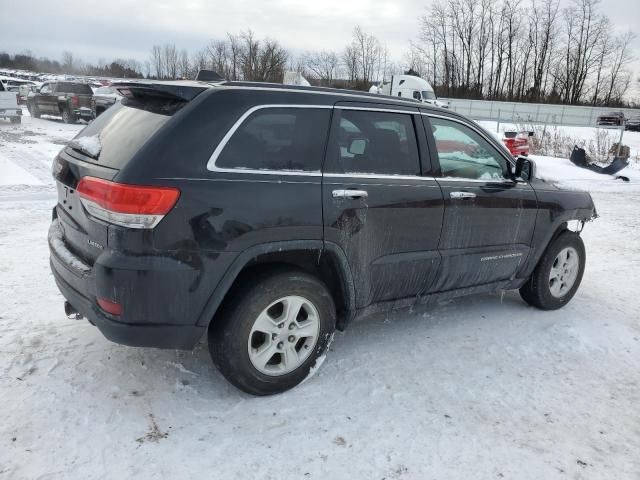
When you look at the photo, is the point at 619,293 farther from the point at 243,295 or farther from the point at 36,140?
the point at 36,140

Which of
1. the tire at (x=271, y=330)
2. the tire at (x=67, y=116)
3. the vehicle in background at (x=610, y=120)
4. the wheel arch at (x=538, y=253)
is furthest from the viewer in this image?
the tire at (x=67, y=116)

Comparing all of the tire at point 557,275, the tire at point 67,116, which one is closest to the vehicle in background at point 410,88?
the tire at point 67,116

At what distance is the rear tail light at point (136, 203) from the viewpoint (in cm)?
255

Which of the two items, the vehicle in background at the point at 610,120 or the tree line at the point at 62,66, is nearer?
the vehicle in background at the point at 610,120

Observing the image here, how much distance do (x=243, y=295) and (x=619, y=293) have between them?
4.15 meters

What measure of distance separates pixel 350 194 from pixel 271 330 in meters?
0.94

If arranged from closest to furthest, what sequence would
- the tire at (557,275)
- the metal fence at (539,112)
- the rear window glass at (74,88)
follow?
the tire at (557,275) → the rear window glass at (74,88) → the metal fence at (539,112)

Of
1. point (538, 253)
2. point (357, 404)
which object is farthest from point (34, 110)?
point (357, 404)

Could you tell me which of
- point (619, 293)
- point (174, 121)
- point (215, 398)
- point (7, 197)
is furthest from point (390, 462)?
point (7, 197)

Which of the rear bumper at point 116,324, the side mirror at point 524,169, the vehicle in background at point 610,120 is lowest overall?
the rear bumper at point 116,324

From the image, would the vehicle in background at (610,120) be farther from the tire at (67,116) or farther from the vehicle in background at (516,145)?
the tire at (67,116)

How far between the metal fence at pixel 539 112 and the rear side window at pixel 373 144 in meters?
38.9

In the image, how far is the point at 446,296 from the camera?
3961mm

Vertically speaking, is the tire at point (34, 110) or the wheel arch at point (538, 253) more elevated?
the tire at point (34, 110)
